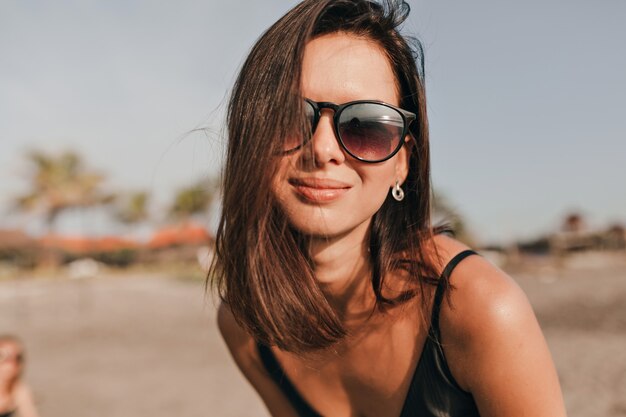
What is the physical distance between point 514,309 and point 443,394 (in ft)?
1.10

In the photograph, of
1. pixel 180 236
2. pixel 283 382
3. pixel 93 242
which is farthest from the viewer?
pixel 93 242

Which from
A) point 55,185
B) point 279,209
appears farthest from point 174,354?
point 55,185

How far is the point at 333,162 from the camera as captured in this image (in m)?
1.58

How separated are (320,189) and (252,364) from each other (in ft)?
3.10

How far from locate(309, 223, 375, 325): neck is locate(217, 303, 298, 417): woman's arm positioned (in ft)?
1.34

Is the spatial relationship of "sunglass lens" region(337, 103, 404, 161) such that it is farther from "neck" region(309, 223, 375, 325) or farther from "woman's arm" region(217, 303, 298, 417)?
"woman's arm" region(217, 303, 298, 417)

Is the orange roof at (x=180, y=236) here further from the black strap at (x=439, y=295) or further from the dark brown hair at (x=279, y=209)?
the black strap at (x=439, y=295)

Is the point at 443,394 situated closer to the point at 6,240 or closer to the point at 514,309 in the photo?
the point at 514,309

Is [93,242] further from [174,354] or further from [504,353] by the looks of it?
[504,353]

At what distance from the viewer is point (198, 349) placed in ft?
35.1

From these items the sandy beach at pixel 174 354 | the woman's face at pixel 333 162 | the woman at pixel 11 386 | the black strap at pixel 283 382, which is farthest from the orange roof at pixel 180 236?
the woman's face at pixel 333 162

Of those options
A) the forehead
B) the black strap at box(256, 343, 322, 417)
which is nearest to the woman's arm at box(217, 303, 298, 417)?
the black strap at box(256, 343, 322, 417)

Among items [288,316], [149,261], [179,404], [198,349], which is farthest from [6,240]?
[288,316]

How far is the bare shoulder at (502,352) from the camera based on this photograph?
1431 mm
